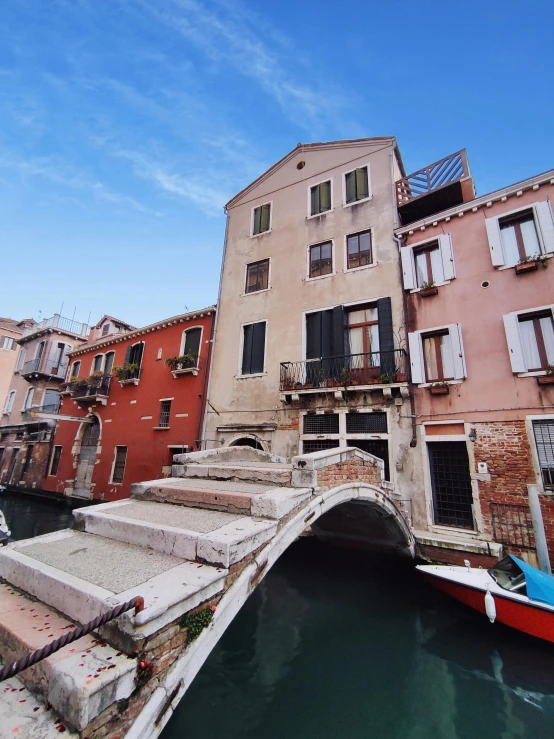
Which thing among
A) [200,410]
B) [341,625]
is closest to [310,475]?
[341,625]

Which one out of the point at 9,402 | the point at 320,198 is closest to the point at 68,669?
the point at 320,198

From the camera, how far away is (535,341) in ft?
24.8

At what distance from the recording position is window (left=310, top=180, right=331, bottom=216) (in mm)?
11815

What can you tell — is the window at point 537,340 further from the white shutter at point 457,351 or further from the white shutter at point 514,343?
the white shutter at point 457,351

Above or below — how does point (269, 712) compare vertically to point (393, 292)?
below

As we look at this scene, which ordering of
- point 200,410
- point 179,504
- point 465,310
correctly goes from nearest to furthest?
point 179,504
point 465,310
point 200,410

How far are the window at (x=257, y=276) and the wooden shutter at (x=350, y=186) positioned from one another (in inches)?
137

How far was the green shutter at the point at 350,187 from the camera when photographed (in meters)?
11.3

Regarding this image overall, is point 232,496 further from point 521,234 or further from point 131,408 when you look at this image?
point 131,408

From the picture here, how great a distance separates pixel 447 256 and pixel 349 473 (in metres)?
6.83

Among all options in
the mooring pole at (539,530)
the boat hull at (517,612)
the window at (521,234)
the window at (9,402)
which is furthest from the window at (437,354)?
the window at (9,402)

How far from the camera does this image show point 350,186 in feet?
37.6

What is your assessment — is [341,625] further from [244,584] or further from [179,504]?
[244,584]

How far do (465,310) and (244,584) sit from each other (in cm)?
837
